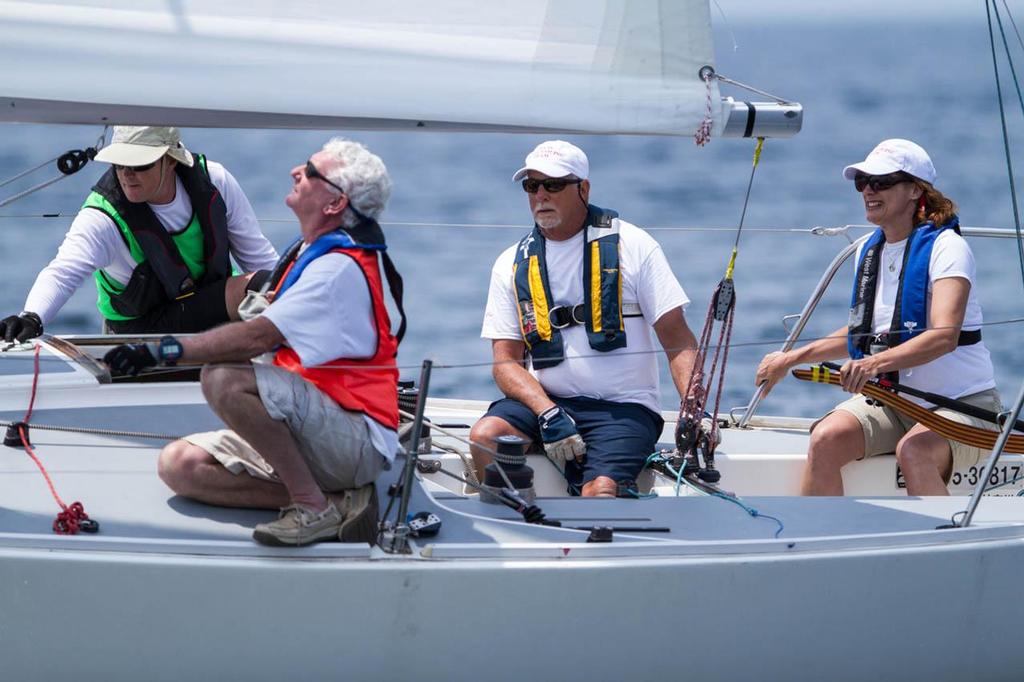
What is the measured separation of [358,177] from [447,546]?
32.1 inches

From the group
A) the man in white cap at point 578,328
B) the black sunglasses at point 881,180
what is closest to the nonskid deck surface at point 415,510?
the man in white cap at point 578,328

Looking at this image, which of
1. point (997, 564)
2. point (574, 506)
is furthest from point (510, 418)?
point (997, 564)

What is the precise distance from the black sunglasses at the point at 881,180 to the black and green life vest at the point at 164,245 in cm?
181

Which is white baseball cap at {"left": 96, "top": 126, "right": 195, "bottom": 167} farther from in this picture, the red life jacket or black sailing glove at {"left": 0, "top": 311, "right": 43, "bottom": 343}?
the red life jacket

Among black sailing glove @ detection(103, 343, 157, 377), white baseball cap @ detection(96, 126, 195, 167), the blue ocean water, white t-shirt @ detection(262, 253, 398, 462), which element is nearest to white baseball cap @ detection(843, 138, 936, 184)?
the blue ocean water

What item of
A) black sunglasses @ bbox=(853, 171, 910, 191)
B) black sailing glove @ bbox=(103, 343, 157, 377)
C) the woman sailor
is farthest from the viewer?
black sunglasses @ bbox=(853, 171, 910, 191)

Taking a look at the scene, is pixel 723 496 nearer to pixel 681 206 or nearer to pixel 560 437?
pixel 560 437

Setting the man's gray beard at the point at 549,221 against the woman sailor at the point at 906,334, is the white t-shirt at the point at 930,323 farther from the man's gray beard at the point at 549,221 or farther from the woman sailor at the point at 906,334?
the man's gray beard at the point at 549,221

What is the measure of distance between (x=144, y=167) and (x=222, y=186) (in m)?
0.33

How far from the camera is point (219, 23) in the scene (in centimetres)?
336

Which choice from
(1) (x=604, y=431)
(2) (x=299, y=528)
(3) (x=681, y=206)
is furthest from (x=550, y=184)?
(3) (x=681, y=206)

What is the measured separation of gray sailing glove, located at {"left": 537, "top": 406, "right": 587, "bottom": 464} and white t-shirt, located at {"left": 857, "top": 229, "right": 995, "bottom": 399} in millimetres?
887

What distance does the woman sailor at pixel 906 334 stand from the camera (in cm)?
402

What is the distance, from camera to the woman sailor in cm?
402
